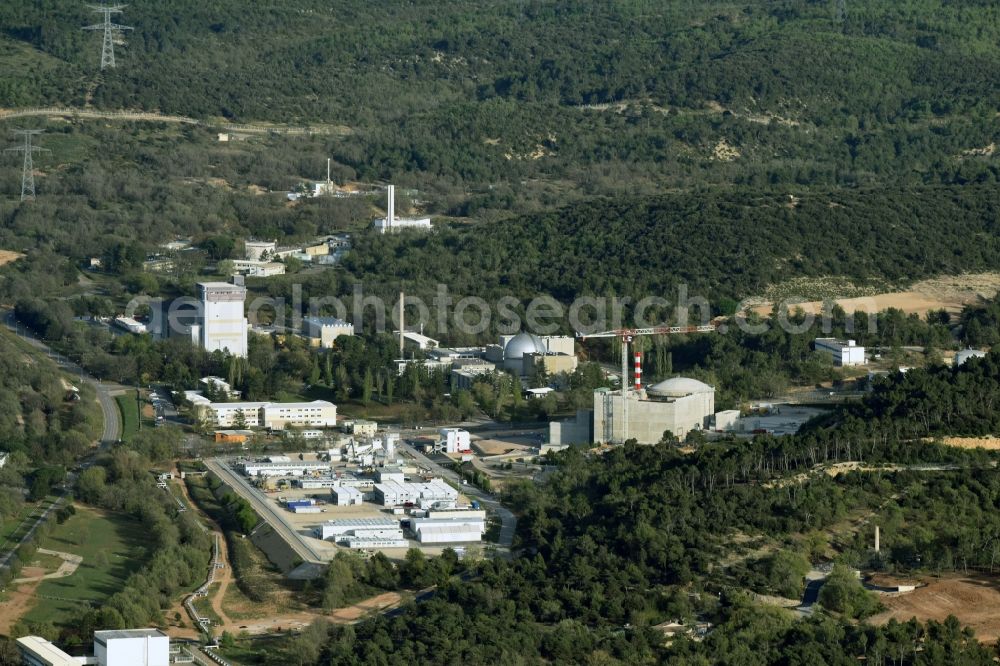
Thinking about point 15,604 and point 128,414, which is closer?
point 15,604

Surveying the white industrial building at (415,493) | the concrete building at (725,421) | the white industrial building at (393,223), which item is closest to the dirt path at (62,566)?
the white industrial building at (415,493)

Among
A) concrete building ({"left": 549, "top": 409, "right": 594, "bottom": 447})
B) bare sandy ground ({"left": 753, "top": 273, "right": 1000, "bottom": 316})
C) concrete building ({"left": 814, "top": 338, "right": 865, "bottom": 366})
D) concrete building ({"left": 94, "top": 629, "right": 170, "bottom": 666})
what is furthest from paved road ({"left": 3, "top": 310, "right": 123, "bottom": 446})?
bare sandy ground ({"left": 753, "top": 273, "right": 1000, "bottom": 316})

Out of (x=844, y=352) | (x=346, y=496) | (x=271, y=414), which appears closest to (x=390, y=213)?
(x=844, y=352)

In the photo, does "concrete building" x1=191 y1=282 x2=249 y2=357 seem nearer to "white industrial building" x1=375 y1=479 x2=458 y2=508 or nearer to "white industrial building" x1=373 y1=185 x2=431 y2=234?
"white industrial building" x1=375 y1=479 x2=458 y2=508

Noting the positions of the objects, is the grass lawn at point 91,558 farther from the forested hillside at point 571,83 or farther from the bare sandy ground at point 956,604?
the forested hillside at point 571,83

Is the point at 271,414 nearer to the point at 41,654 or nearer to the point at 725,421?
the point at 725,421

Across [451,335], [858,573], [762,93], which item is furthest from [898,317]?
[762,93]

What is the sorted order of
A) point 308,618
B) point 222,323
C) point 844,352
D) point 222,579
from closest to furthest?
point 308,618
point 222,579
point 844,352
point 222,323

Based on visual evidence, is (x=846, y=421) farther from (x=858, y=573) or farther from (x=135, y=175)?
(x=135, y=175)
